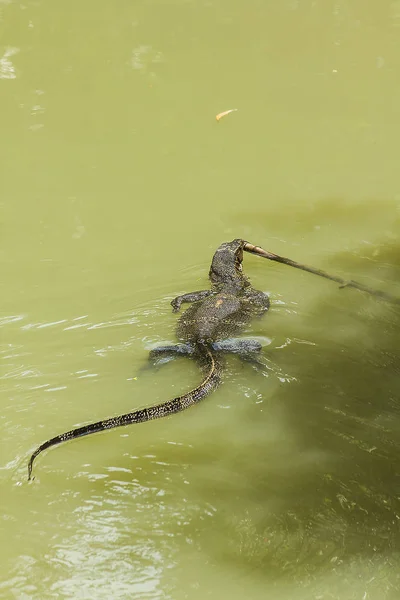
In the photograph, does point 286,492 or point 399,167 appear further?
point 399,167

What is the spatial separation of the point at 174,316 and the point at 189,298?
0.27m

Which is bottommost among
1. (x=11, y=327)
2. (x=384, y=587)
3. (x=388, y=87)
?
(x=384, y=587)

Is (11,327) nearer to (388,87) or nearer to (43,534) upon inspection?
(43,534)

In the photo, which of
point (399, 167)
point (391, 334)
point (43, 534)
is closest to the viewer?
point (43, 534)

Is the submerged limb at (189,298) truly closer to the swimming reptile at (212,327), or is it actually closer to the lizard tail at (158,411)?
the swimming reptile at (212,327)

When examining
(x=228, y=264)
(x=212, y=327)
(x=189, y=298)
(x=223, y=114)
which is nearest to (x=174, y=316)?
(x=189, y=298)

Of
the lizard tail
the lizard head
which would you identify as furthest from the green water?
the lizard head

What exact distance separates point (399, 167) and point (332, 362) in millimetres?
3339

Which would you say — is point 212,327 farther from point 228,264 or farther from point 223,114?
point 223,114

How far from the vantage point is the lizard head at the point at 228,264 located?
5.51m

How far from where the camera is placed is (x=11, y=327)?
5.05 meters

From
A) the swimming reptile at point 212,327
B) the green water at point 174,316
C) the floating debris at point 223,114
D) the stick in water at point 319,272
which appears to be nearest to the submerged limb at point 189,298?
the swimming reptile at point 212,327

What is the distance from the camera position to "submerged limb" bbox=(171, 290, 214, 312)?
5254mm

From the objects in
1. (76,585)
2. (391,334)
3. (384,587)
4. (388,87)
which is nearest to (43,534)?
(76,585)
